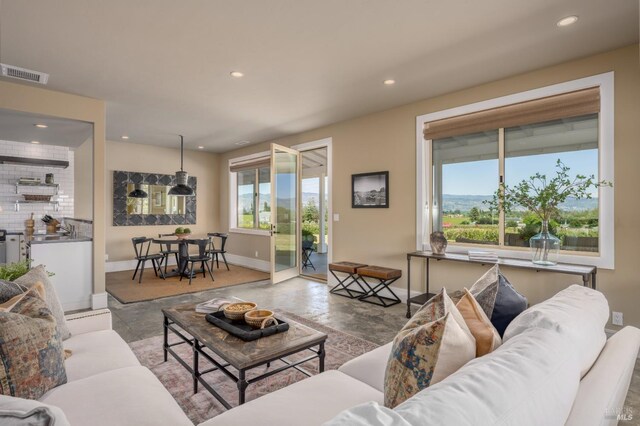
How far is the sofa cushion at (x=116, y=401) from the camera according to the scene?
123cm

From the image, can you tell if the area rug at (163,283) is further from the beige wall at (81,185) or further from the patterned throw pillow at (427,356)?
the patterned throw pillow at (427,356)

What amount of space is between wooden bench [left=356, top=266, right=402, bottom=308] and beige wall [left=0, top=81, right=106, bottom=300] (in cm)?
346

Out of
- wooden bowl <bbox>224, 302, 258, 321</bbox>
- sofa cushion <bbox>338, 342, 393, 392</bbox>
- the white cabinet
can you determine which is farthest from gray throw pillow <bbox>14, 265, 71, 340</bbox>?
the white cabinet

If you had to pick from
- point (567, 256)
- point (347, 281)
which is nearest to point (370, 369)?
point (567, 256)

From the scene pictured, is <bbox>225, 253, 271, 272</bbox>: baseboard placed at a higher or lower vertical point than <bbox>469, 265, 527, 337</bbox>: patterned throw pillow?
lower

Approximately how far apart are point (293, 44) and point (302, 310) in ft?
9.78

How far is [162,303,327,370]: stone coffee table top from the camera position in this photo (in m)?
1.70

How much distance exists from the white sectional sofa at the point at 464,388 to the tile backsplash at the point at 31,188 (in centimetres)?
564

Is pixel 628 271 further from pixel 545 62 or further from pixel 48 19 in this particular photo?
pixel 48 19

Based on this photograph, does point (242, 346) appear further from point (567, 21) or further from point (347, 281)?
point (347, 281)

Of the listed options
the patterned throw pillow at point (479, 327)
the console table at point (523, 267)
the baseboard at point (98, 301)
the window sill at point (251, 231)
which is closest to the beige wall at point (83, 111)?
the baseboard at point (98, 301)

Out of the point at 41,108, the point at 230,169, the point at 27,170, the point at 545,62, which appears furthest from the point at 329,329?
the point at 27,170

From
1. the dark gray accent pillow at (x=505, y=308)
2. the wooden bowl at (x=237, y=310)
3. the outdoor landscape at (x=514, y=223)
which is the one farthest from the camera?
the outdoor landscape at (x=514, y=223)

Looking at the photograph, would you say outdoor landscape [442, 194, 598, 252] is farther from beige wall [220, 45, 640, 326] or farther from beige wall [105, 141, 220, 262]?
beige wall [105, 141, 220, 262]
